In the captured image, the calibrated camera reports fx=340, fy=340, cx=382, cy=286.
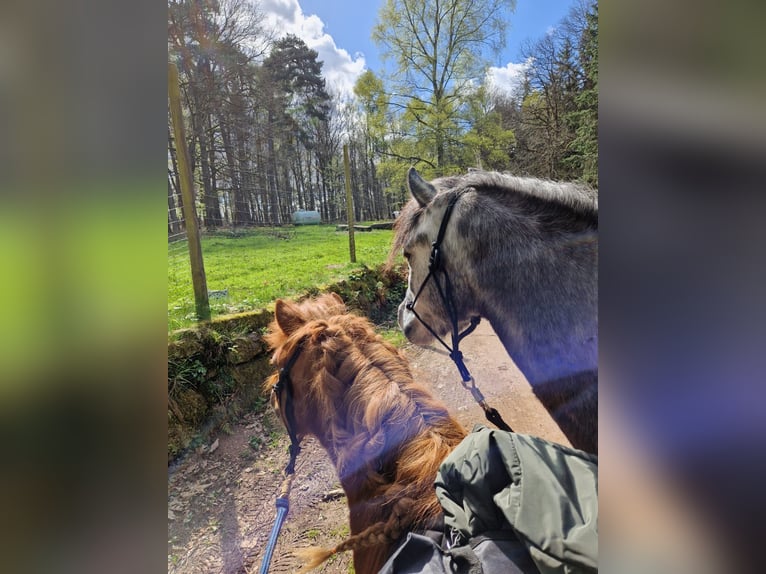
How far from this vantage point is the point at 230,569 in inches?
64.6

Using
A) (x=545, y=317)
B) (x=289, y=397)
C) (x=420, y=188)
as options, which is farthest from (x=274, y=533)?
(x=420, y=188)

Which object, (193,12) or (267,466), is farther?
(267,466)

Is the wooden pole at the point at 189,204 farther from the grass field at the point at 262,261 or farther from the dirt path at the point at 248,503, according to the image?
the dirt path at the point at 248,503

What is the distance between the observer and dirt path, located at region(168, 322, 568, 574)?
1.67 meters

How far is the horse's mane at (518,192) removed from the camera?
106cm

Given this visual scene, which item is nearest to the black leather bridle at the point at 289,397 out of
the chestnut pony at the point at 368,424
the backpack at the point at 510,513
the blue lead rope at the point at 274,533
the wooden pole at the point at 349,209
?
the chestnut pony at the point at 368,424

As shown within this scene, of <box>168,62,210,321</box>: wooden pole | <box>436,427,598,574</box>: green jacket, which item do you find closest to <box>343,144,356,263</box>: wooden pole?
<box>168,62,210,321</box>: wooden pole

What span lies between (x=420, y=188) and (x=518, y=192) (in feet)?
1.18

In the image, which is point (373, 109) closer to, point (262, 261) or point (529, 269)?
point (529, 269)

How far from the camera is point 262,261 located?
2.07m

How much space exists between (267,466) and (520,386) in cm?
194
